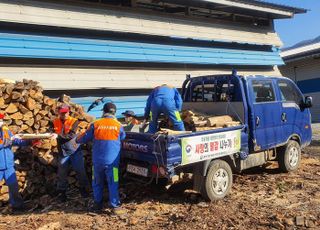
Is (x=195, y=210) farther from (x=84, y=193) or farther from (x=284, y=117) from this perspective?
(x=284, y=117)

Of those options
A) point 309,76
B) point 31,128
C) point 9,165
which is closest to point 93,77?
point 31,128

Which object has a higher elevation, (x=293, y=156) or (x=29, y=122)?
(x=29, y=122)

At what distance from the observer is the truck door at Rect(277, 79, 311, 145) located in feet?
29.4

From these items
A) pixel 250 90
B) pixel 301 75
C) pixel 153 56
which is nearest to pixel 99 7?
pixel 153 56

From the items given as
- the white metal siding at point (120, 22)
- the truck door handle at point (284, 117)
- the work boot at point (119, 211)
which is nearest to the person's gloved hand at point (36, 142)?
the work boot at point (119, 211)

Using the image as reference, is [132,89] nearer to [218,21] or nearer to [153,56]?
[153,56]

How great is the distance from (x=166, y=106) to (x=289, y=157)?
329cm

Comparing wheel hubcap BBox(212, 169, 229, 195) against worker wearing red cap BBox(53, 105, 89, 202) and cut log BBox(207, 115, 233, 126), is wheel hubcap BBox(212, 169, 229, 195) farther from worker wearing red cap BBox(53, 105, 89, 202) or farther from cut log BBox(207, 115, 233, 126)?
worker wearing red cap BBox(53, 105, 89, 202)

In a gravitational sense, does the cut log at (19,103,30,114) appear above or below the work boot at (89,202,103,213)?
above

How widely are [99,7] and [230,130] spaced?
21.4 feet

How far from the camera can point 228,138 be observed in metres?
7.36

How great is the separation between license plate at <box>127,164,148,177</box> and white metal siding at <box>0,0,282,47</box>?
5125mm

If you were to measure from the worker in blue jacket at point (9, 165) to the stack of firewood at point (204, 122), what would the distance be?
119 inches

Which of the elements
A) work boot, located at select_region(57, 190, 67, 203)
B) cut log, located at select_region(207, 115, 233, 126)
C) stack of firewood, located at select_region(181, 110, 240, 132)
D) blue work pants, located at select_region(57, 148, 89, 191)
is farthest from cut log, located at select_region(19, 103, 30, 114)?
cut log, located at select_region(207, 115, 233, 126)
